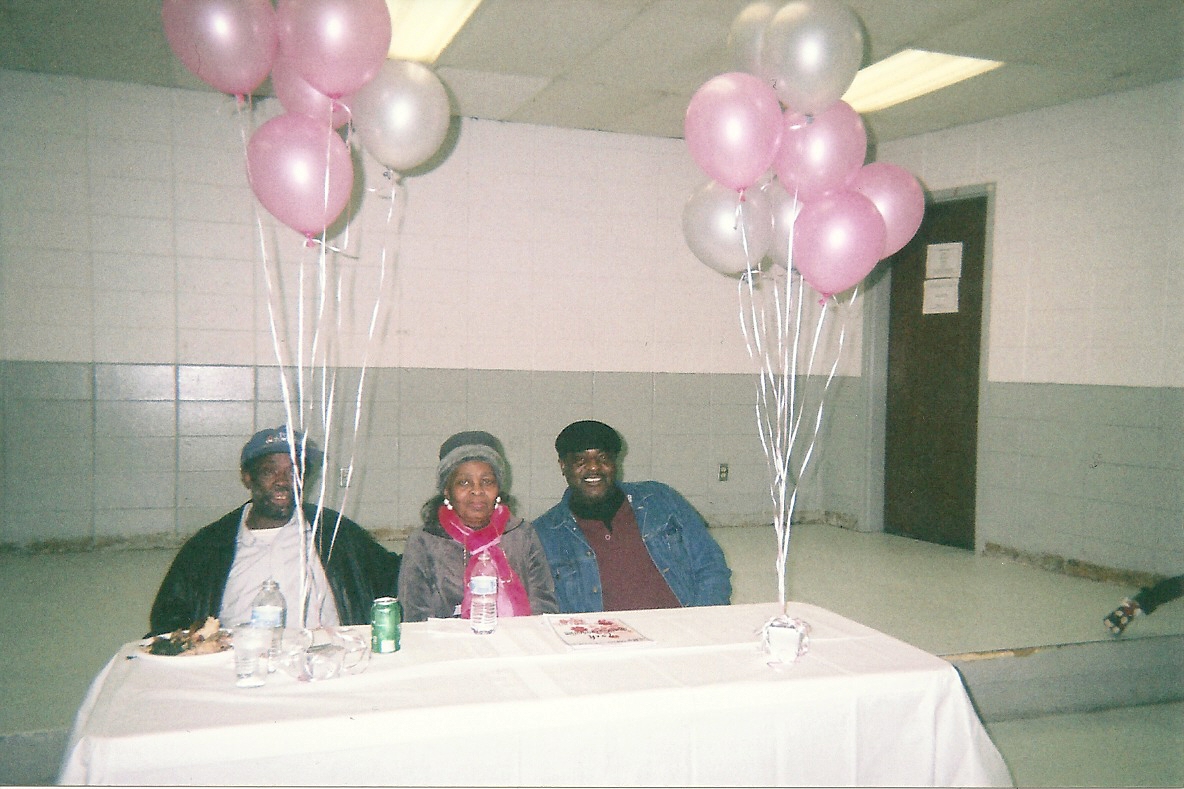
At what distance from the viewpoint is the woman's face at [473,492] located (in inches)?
90.5

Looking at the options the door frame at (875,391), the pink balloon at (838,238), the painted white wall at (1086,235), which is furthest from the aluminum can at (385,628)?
the door frame at (875,391)

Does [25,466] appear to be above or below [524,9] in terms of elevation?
below

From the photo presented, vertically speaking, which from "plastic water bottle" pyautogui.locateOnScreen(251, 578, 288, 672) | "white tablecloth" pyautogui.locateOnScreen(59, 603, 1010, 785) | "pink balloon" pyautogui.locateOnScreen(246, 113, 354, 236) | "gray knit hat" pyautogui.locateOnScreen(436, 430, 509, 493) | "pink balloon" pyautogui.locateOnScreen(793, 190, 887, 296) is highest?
"pink balloon" pyautogui.locateOnScreen(246, 113, 354, 236)

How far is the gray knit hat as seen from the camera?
233 centimetres

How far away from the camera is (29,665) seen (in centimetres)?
302

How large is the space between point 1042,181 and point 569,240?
9.90 feet

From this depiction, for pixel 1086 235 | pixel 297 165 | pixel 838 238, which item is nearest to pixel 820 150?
pixel 838 238

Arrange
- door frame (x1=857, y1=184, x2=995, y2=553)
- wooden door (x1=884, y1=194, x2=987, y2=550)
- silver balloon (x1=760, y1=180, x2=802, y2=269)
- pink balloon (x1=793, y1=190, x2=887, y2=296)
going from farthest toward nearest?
door frame (x1=857, y1=184, x2=995, y2=553), wooden door (x1=884, y1=194, x2=987, y2=550), silver balloon (x1=760, y1=180, x2=802, y2=269), pink balloon (x1=793, y1=190, x2=887, y2=296)

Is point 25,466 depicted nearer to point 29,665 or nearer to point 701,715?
point 29,665

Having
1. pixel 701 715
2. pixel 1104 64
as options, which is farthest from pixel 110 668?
pixel 1104 64

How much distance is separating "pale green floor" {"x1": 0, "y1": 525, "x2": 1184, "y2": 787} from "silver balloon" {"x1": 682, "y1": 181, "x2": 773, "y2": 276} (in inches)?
70.1

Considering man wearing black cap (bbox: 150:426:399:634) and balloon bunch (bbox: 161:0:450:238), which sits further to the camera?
man wearing black cap (bbox: 150:426:399:634)

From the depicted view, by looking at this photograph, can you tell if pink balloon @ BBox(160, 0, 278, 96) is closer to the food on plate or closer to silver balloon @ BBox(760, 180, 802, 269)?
the food on plate

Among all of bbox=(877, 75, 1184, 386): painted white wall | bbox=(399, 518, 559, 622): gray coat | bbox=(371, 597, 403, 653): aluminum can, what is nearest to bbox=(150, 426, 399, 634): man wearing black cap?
bbox=(399, 518, 559, 622): gray coat
